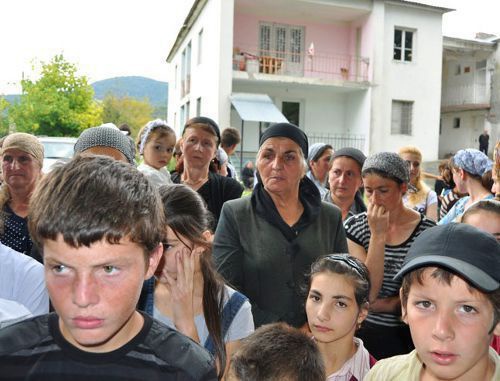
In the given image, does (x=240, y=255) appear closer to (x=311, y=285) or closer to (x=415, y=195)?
(x=311, y=285)

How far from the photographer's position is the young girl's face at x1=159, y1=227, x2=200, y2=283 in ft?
7.52

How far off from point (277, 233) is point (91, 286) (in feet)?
5.29

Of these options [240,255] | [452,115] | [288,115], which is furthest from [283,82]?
[240,255]

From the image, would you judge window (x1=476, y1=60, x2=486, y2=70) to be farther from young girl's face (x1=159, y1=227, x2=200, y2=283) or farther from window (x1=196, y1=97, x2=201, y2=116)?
young girl's face (x1=159, y1=227, x2=200, y2=283)

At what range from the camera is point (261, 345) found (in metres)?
1.94

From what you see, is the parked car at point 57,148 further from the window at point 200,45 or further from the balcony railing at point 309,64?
the window at point 200,45

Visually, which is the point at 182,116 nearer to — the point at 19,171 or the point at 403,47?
the point at 403,47

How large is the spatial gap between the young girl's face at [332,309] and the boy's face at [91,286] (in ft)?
4.80

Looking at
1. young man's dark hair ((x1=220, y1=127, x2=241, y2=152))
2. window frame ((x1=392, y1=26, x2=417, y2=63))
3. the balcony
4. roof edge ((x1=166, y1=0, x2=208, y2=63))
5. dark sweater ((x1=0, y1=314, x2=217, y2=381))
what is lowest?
dark sweater ((x1=0, y1=314, x2=217, y2=381))

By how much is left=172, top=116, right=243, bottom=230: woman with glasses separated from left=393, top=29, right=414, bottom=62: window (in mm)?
20661

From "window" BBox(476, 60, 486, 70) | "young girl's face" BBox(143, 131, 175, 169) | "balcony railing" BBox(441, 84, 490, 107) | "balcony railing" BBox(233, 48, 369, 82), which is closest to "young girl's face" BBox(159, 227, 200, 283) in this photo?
"young girl's face" BBox(143, 131, 175, 169)

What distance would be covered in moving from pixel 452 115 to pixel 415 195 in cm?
2757

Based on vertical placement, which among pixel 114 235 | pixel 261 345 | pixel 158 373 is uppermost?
pixel 114 235

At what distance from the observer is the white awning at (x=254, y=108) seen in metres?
19.6
